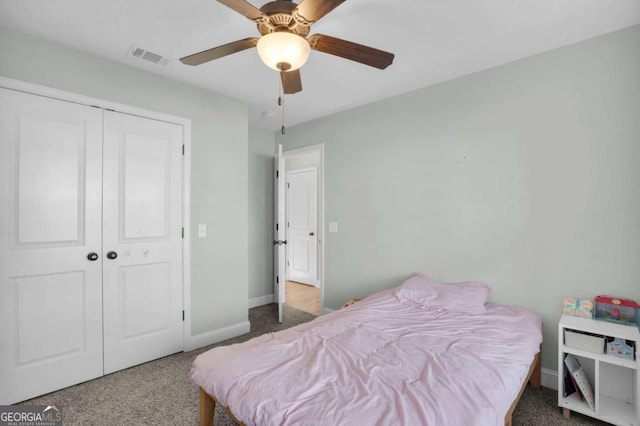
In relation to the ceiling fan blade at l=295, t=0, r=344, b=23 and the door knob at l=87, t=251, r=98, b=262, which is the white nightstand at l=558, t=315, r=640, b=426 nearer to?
the ceiling fan blade at l=295, t=0, r=344, b=23

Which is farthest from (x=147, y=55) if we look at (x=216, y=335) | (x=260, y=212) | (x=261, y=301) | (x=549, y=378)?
(x=549, y=378)

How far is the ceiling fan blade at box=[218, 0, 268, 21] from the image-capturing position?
4.41ft

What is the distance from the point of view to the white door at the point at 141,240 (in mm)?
2482

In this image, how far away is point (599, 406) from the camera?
192 centimetres

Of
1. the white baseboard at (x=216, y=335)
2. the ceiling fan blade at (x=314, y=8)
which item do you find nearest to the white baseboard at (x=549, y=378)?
the white baseboard at (x=216, y=335)

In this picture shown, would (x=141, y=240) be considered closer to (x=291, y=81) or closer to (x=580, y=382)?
(x=291, y=81)

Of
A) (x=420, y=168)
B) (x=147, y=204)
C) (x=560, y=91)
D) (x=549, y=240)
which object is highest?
(x=560, y=91)

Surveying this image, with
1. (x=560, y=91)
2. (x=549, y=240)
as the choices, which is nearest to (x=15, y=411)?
(x=549, y=240)

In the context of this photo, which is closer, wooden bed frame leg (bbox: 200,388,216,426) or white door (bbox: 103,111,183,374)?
Result: wooden bed frame leg (bbox: 200,388,216,426)

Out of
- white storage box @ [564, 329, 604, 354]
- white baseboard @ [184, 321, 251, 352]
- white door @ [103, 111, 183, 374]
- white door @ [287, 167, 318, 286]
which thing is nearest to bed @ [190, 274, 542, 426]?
white storage box @ [564, 329, 604, 354]

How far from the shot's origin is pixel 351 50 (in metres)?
1.67

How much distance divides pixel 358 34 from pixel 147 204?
7.17 ft

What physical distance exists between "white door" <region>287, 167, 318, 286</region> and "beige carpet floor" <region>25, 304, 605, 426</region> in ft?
10.3

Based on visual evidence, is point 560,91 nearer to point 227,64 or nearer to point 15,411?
point 227,64
